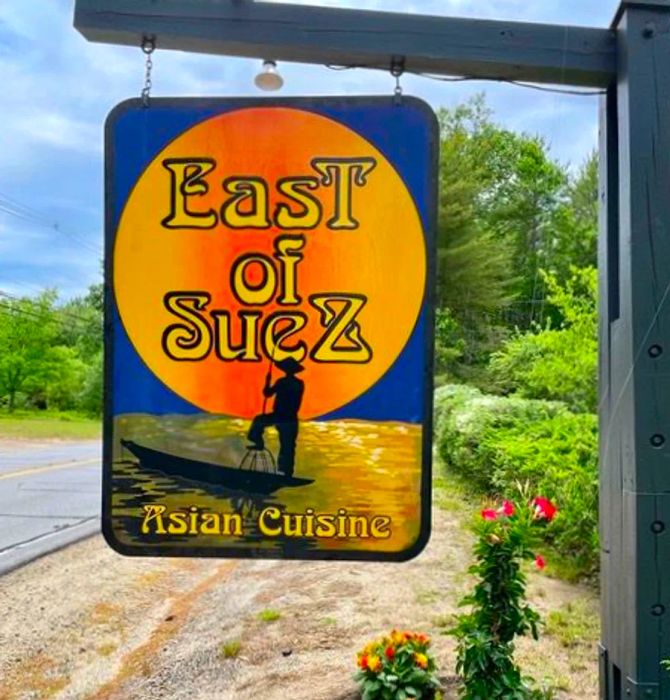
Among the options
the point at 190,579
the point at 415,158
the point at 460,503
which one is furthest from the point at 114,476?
the point at 460,503

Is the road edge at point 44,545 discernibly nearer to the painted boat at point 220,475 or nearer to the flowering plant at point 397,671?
the flowering plant at point 397,671

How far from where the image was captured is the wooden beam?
1864 millimetres

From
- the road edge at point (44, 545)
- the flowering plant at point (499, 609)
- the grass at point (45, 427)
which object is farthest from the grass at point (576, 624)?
the grass at point (45, 427)

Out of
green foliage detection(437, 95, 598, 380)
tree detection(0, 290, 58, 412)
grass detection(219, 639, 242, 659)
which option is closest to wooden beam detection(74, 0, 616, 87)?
grass detection(219, 639, 242, 659)

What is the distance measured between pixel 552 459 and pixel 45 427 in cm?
2299

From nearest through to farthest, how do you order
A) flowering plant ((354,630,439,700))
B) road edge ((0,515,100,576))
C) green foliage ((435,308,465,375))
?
flowering plant ((354,630,439,700)) → road edge ((0,515,100,576)) → green foliage ((435,308,465,375))

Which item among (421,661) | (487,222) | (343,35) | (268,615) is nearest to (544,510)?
(421,661)

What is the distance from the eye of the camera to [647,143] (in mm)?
1815

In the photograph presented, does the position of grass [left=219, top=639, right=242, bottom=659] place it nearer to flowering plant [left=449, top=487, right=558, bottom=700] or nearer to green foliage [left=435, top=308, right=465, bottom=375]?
flowering plant [left=449, top=487, right=558, bottom=700]

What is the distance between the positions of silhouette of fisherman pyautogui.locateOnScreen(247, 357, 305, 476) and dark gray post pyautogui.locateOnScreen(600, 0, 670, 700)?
0.84 meters

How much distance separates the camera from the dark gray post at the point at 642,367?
1.76m

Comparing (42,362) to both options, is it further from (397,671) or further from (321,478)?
(321,478)

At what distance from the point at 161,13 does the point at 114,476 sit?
3.96ft

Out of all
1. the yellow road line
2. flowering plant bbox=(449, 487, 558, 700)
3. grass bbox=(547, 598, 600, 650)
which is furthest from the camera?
the yellow road line
